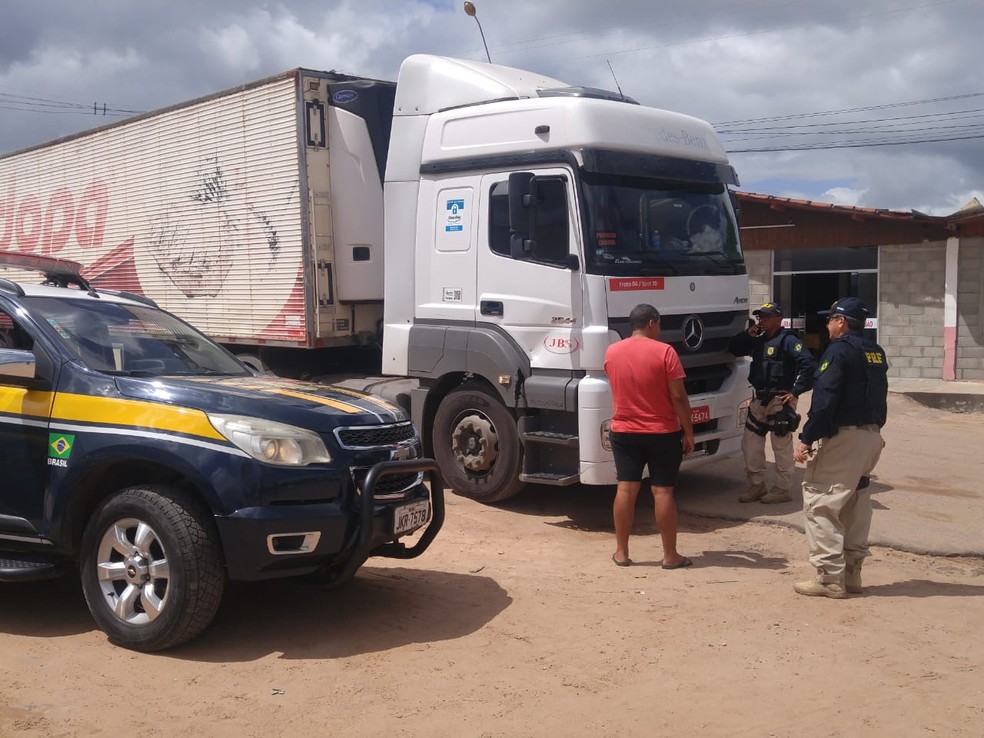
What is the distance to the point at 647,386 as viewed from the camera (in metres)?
6.60

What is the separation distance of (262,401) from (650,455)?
111 inches

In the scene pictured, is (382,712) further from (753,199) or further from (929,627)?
(753,199)

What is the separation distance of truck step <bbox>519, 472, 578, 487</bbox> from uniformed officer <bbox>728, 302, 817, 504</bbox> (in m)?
1.77

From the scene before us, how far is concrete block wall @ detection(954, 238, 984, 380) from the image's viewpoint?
1636cm

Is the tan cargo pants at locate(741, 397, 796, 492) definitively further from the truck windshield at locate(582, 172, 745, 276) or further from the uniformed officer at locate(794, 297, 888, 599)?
the uniformed officer at locate(794, 297, 888, 599)

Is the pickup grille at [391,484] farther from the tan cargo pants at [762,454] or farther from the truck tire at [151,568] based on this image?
the tan cargo pants at [762,454]

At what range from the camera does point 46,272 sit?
23.9 ft

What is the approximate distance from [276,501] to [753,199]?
48.3 ft

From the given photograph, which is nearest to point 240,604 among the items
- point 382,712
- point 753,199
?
point 382,712

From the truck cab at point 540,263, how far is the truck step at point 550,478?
0.02 meters

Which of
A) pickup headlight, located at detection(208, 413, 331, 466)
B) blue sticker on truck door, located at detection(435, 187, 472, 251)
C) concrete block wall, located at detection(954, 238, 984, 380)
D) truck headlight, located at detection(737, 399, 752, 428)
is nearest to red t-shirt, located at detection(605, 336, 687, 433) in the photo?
truck headlight, located at detection(737, 399, 752, 428)

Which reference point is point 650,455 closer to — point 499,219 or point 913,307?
point 499,219

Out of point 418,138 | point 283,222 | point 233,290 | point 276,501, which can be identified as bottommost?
point 276,501

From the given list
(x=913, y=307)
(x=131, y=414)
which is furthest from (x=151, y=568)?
(x=913, y=307)
